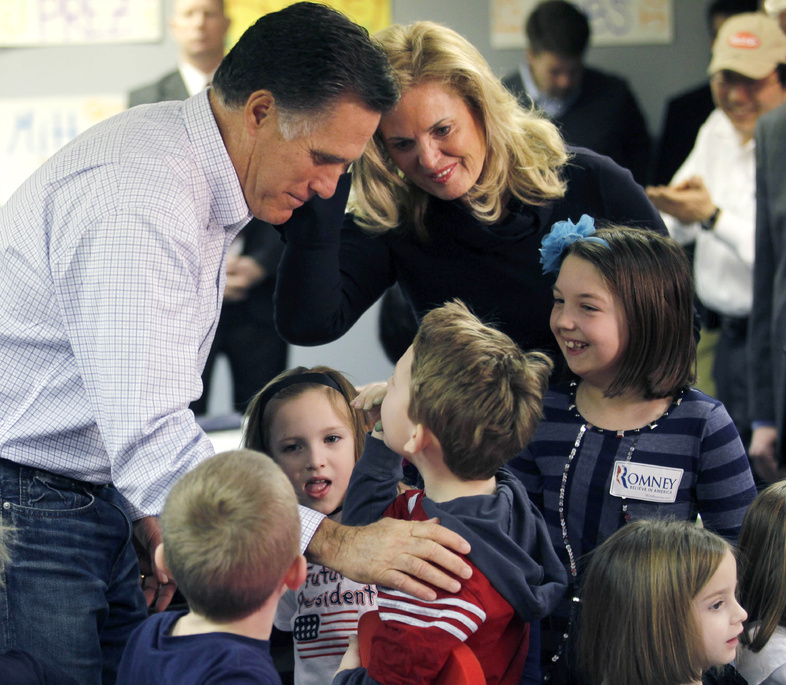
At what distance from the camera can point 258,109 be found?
1.60 m

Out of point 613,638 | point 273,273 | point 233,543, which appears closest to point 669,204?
point 273,273

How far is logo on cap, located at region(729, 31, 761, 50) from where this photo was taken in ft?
12.6

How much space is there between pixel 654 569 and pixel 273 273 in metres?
2.73

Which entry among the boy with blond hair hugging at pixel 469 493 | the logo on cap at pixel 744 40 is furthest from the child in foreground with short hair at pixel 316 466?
the logo on cap at pixel 744 40

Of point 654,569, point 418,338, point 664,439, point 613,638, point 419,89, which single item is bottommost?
point 613,638

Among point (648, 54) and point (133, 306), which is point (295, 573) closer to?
point (133, 306)

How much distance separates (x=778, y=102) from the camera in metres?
3.91

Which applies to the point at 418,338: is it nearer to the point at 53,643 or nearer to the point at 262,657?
the point at 262,657

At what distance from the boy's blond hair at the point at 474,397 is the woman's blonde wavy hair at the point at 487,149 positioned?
61 centimetres

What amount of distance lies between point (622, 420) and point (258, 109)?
93 centimetres

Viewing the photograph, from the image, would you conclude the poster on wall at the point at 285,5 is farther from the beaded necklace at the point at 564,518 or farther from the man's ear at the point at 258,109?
the beaded necklace at the point at 564,518

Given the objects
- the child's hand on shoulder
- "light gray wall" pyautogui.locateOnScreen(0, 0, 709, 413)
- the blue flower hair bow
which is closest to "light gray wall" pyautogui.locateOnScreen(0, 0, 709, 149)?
"light gray wall" pyautogui.locateOnScreen(0, 0, 709, 413)

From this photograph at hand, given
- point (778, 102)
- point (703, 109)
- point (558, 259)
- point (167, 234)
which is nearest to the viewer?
point (167, 234)

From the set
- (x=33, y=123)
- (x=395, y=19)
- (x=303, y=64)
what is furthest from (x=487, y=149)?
(x=33, y=123)
